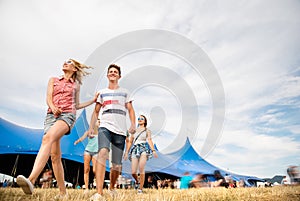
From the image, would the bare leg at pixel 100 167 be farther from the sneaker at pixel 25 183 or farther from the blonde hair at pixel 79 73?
the blonde hair at pixel 79 73

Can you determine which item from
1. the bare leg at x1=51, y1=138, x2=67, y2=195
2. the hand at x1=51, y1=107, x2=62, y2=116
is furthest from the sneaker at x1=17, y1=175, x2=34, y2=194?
the hand at x1=51, y1=107, x2=62, y2=116

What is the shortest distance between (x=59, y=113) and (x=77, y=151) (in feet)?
22.7

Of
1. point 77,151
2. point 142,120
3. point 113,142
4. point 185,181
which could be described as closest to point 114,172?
point 113,142

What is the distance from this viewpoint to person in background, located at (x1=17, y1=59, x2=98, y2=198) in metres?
2.55

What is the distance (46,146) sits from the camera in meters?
2.54

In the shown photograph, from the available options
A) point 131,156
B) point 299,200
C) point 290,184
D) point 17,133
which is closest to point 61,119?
point 131,156

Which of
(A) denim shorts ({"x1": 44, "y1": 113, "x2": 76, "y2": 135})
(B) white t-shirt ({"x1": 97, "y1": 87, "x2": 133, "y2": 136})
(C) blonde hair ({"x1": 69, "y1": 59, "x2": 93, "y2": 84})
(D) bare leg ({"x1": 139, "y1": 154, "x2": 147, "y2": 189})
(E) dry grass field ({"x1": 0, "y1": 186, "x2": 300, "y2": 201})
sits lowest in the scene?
(E) dry grass field ({"x1": 0, "y1": 186, "x2": 300, "y2": 201})

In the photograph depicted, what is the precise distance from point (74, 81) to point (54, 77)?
0.75 feet

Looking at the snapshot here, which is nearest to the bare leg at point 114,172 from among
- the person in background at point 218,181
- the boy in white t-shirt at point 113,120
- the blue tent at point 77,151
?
the boy in white t-shirt at point 113,120

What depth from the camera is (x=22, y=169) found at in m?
9.23

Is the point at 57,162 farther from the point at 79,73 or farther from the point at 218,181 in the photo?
the point at 218,181

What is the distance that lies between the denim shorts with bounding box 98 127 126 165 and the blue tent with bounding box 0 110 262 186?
4.50 metres

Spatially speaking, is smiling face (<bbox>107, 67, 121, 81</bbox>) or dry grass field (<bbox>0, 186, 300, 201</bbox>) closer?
dry grass field (<bbox>0, 186, 300, 201</bbox>)

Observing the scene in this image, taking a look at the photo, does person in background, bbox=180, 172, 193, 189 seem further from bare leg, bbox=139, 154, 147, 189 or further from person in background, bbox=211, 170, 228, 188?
bare leg, bbox=139, 154, 147, 189
